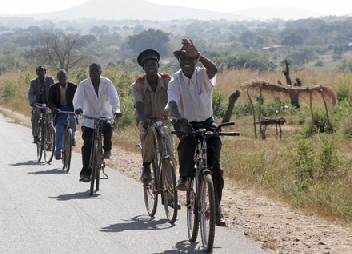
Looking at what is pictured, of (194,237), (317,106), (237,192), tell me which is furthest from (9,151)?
(317,106)

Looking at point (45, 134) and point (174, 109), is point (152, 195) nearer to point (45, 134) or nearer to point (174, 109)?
point (174, 109)

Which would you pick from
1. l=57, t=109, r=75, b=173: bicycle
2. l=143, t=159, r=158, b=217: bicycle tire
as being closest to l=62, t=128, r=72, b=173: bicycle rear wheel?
l=57, t=109, r=75, b=173: bicycle

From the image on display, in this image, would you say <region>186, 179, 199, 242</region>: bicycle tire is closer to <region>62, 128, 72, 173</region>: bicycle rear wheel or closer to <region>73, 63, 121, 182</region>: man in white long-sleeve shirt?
<region>73, 63, 121, 182</region>: man in white long-sleeve shirt

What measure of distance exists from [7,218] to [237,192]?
3.90 metres

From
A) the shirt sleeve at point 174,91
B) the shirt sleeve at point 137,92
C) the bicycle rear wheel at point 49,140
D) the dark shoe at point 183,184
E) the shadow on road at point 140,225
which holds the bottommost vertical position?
the bicycle rear wheel at point 49,140

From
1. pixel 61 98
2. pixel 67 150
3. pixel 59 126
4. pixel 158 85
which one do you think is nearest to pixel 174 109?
pixel 158 85

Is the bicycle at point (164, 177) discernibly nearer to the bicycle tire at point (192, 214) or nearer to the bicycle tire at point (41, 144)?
the bicycle tire at point (192, 214)

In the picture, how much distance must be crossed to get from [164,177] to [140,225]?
575mm

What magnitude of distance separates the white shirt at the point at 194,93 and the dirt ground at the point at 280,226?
1.33 meters

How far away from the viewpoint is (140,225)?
9273 mm

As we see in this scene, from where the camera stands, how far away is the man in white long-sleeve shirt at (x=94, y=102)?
11594 millimetres

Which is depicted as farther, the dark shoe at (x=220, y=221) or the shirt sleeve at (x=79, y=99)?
the shirt sleeve at (x=79, y=99)

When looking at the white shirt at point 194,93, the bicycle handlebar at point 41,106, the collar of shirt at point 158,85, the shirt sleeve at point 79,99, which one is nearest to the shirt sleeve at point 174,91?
the white shirt at point 194,93

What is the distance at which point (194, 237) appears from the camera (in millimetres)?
8164
